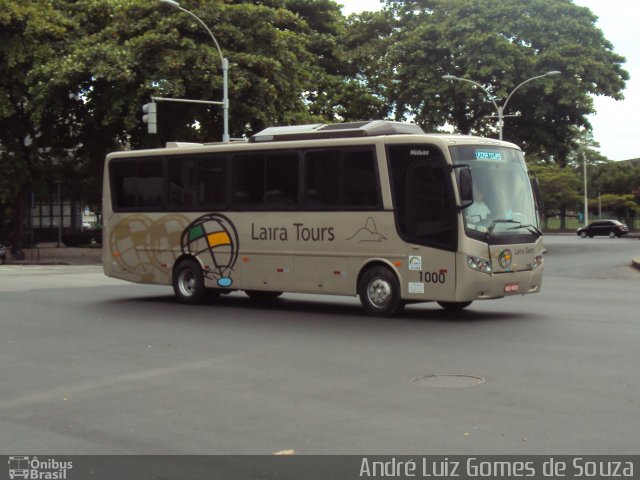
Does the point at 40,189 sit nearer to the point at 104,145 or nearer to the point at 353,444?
the point at 104,145

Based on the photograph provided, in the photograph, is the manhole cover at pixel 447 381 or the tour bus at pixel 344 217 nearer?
the manhole cover at pixel 447 381

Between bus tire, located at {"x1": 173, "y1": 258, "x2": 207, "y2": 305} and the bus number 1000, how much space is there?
16.7 ft

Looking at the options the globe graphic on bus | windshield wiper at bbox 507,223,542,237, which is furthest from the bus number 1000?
the globe graphic on bus

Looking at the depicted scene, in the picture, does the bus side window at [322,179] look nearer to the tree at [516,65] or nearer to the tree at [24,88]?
the tree at [24,88]

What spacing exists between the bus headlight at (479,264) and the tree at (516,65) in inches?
1128

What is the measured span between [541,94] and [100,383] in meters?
37.4

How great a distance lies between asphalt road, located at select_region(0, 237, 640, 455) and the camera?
6895 mm

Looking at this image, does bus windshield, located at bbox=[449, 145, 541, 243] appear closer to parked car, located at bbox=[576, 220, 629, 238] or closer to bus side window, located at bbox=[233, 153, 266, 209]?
bus side window, located at bbox=[233, 153, 266, 209]

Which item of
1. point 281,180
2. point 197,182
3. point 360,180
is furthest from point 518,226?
point 197,182

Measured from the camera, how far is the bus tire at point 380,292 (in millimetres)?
14984
